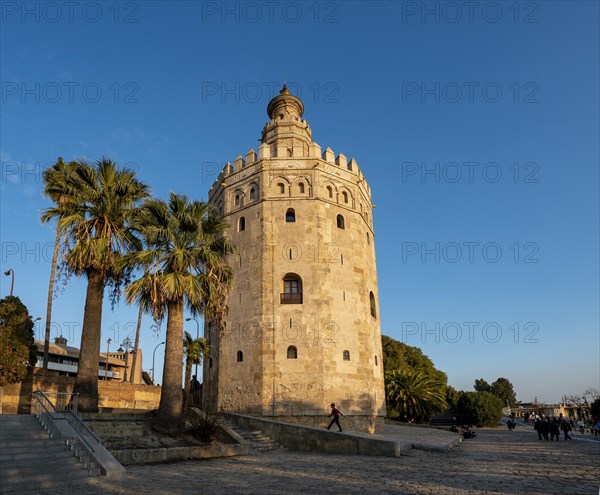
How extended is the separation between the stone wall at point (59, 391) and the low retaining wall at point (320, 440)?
30.8ft

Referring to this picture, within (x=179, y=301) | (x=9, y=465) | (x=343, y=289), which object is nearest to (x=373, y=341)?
(x=343, y=289)

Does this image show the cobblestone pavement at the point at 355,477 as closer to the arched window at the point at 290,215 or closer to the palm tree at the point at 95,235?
the palm tree at the point at 95,235

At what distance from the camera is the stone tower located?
24.0 meters

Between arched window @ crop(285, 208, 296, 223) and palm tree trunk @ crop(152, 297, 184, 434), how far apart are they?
35.2 feet

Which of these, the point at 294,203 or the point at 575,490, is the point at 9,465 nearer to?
the point at 575,490

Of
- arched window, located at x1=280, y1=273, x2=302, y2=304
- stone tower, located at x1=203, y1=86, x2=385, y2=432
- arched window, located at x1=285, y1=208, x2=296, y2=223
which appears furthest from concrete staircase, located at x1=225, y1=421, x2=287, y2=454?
arched window, located at x1=285, y1=208, x2=296, y2=223

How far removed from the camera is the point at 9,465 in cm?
1016

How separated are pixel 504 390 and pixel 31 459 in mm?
139101

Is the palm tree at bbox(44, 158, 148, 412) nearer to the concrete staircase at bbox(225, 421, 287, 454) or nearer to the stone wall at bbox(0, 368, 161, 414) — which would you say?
the stone wall at bbox(0, 368, 161, 414)

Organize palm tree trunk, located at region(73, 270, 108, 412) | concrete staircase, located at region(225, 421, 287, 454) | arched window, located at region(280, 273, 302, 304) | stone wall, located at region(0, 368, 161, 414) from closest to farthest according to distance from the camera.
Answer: palm tree trunk, located at region(73, 270, 108, 412), concrete staircase, located at region(225, 421, 287, 454), stone wall, located at region(0, 368, 161, 414), arched window, located at region(280, 273, 302, 304)

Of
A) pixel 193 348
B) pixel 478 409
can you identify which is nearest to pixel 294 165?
pixel 193 348

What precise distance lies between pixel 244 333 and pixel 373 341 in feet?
25.3

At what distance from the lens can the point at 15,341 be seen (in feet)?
71.4

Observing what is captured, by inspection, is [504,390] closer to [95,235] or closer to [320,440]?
[320,440]
